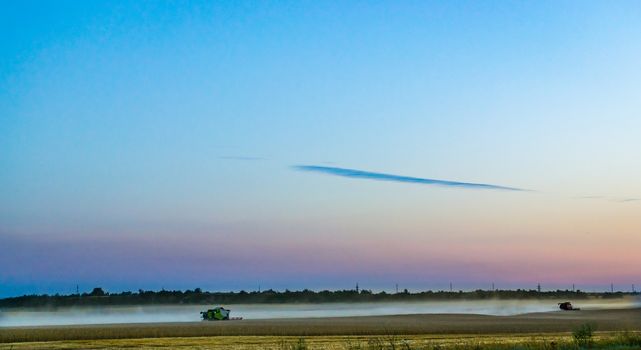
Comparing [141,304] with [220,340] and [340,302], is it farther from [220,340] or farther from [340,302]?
[220,340]

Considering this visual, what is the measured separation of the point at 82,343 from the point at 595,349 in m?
30.6

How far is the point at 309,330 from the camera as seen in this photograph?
6512cm

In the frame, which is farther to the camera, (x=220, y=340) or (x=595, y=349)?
(x=220, y=340)

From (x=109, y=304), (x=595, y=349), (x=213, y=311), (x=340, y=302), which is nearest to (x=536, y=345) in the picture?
(x=595, y=349)

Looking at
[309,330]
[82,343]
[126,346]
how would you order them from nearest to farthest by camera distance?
[126,346], [82,343], [309,330]

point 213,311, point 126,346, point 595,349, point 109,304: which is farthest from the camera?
point 109,304

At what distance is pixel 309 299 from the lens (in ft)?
614

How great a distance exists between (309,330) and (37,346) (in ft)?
78.2

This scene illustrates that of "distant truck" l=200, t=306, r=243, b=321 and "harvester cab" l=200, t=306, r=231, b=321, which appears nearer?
"distant truck" l=200, t=306, r=243, b=321

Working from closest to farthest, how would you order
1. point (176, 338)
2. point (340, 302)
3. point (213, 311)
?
1. point (176, 338)
2. point (213, 311)
3. point (340, 302)

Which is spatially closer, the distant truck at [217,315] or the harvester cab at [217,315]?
the distant truck at [217,315]

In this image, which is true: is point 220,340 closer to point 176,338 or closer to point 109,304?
point 176,338

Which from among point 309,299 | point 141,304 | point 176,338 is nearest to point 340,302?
point 309,299

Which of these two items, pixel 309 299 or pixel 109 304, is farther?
pixel 309 299
